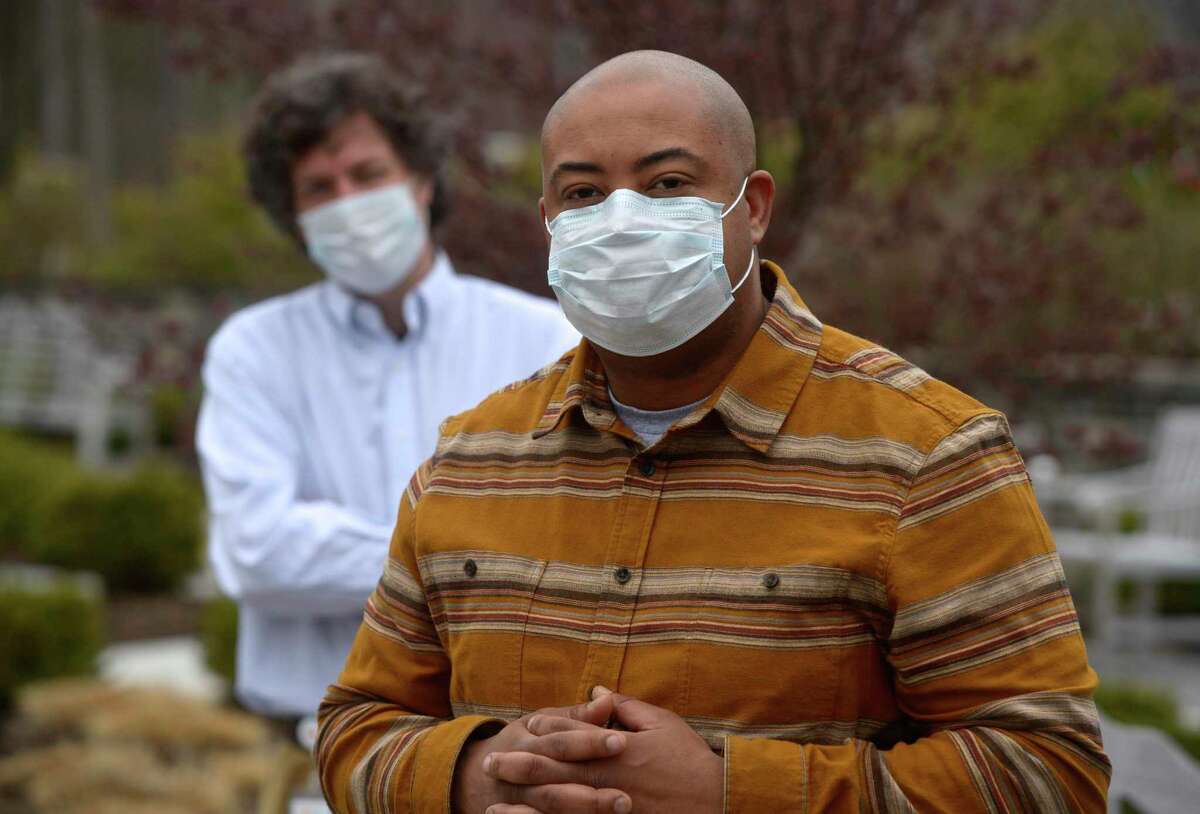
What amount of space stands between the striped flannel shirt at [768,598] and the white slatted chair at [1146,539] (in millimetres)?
6850

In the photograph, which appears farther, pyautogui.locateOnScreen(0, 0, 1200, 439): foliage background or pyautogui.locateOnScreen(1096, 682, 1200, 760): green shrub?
pyautogui.locateOnScreen(1096, 682, 1200, 760): green shrub

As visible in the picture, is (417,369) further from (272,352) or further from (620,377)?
(620,377)

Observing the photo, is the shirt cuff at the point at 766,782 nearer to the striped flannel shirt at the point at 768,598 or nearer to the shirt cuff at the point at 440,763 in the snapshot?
the striped flannel shirt at the point at 768,598

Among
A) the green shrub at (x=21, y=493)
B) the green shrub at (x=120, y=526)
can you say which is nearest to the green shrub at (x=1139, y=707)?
the green shrub at (x=120, y=526)

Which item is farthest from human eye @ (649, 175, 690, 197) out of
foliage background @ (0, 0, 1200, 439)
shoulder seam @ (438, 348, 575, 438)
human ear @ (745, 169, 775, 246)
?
foliage background @ (0, 0, 1200, 439)

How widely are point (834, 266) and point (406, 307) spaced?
7.49 ft

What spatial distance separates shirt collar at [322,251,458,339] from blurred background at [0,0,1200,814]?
1310 mm

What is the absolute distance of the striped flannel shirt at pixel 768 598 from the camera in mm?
1802

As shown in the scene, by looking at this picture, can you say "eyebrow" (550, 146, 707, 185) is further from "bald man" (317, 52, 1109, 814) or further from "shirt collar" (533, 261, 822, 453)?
"shirt collar" (533, 261, 822, 453)

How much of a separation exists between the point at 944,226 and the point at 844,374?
10.5 ft

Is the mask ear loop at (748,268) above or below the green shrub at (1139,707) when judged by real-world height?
above

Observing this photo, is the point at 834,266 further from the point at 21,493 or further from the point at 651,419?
the point at 21,493

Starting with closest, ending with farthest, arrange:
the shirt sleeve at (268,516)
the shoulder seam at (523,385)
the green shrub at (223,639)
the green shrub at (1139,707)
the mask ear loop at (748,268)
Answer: the mask ear loop at (748,268)
the shoulder seam at (523,385)
the shirt sleeve at (268,516)
the green shrub at (1139,707)
the green shrub at (223,639)

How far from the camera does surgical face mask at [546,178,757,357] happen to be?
1.97 meters
